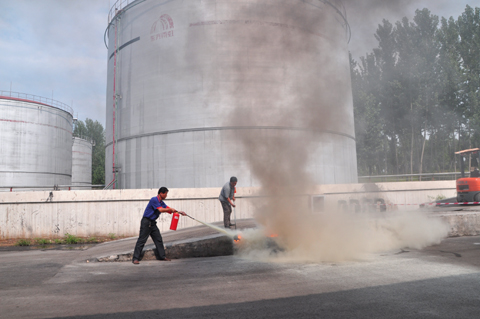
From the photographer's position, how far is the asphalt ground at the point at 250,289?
12.0 ft

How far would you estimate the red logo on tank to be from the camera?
17.7 meters

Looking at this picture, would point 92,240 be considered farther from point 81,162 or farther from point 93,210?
point 81,162

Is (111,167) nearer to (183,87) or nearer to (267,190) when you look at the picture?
(183,87)

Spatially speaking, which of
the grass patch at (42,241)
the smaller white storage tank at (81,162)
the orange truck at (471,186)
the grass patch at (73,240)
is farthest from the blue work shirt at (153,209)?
the smaller white storage tank at (81,162)

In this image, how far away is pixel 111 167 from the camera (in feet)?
67.2

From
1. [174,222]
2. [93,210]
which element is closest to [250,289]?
[174,222]

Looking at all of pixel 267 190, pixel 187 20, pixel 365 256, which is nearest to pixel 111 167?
pixel 187 20

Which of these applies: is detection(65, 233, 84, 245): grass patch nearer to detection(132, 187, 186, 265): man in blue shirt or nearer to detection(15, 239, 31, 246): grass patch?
detection(15, 239, 31, 246): grass patch

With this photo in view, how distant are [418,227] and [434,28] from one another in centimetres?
954

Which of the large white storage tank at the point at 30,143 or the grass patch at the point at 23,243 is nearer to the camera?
the grass patch at the point at 23,243

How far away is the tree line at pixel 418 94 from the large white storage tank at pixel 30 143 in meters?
26.2

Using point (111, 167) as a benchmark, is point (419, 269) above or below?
below

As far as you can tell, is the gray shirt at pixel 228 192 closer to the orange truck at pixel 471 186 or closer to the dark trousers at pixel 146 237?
the dark trousers at pixel 146 237

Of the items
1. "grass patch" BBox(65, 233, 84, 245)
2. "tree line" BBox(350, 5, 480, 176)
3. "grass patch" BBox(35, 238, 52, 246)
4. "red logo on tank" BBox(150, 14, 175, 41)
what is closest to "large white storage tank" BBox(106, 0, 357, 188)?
"red logo on tank" BBox(150, 14, 175, 41)
